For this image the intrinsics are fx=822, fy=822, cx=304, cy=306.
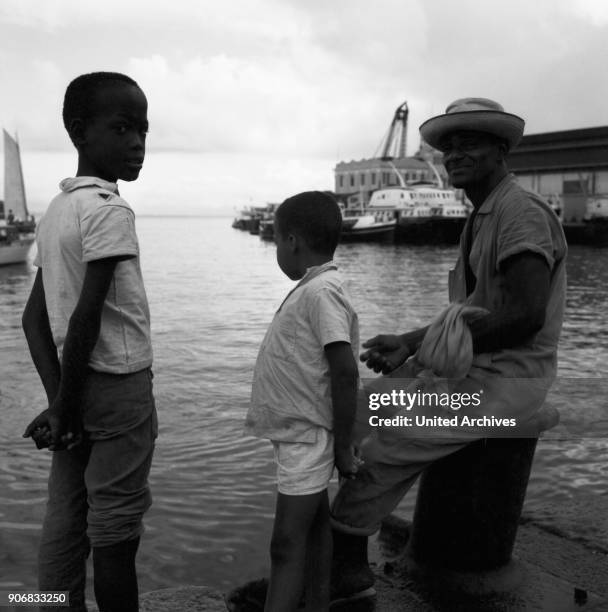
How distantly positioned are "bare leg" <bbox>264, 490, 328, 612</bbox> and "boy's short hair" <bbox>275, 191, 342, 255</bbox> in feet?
2.73

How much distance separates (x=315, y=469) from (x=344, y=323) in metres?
0.48

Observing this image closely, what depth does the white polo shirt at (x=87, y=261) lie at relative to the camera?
2402 millimetres

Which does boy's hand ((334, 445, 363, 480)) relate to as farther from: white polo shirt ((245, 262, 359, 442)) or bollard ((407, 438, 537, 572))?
bollard ((407, 438, 537, 572))

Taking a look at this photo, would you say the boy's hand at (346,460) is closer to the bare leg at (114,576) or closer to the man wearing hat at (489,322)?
the man wearing hat at (489,322)

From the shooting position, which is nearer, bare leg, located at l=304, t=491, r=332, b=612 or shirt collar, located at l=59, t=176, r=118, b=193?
shirt collar, located at l=59, t=176, r=118, b=193

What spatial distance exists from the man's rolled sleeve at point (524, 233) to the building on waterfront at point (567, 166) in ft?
193

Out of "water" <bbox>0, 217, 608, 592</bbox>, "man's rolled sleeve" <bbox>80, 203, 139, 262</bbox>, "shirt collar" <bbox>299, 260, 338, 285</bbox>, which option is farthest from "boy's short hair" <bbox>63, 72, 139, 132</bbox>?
"water" <bbox>0, 217, 608, 592</bbox>

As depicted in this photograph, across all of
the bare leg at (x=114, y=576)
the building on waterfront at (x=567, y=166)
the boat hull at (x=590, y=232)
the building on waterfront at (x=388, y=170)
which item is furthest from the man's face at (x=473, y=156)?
the building on waterfront at (x=388, y=170)

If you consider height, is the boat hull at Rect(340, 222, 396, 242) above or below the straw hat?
below

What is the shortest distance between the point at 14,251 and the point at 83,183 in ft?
115

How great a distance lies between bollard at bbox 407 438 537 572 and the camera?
3.05 meters

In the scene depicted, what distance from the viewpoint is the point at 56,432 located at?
2.43 metres

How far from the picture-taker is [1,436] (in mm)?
6719

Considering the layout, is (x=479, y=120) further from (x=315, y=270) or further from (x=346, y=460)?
(x=346, y=460)
